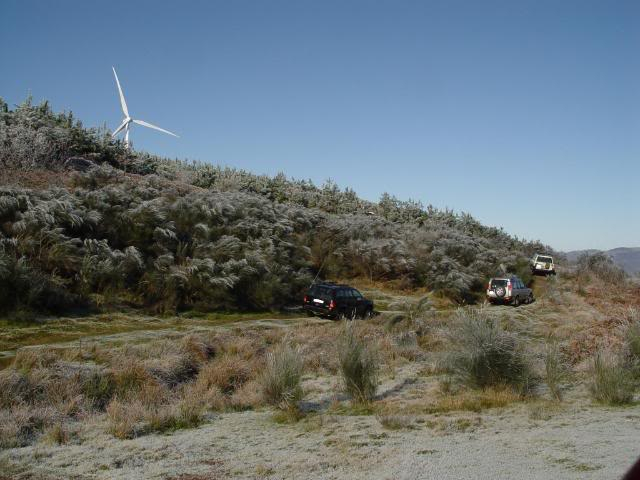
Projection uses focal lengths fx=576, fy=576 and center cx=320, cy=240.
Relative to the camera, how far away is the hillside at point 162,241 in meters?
20.9

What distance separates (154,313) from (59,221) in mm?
5600

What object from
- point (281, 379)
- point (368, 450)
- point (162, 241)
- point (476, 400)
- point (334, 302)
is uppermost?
point (162, 241)

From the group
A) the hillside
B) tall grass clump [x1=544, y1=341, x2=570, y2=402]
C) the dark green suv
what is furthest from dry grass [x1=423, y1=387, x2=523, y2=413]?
the hillside

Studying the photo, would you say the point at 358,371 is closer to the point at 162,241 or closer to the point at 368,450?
the point at 368,450

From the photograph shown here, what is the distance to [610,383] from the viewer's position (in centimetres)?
1030

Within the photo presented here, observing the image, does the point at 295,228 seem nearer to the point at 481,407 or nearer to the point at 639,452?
the point at 481,407

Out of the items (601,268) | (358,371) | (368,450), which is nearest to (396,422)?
(368,450)

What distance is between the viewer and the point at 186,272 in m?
22.9

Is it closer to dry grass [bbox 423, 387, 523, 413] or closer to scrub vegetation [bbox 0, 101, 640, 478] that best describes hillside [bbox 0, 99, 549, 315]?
scrub vegetation [bbox 0, 101, 640, 478]

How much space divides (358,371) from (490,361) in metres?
2.67

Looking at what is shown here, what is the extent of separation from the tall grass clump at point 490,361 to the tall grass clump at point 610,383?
1230 mm

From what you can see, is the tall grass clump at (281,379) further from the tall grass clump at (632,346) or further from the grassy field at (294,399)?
the tall grass clump at (632,346)

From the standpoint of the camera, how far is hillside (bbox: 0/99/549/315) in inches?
822

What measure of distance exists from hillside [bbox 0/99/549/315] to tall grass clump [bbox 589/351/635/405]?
15329mm
